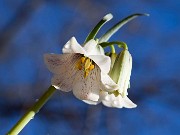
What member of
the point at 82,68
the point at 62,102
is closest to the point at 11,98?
the point at 62,102

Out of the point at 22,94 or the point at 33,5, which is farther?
the point at 33,5

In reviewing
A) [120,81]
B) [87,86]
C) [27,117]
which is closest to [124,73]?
[120,81]

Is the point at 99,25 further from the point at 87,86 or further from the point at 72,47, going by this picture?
the point at 87,86

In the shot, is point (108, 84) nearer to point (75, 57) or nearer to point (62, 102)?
point (75, 57)

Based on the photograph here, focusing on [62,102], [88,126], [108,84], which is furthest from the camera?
[62,102]

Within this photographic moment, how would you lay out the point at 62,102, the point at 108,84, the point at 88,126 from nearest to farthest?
the point at 108,84 → the point at 88,126 → the point at 62,102
